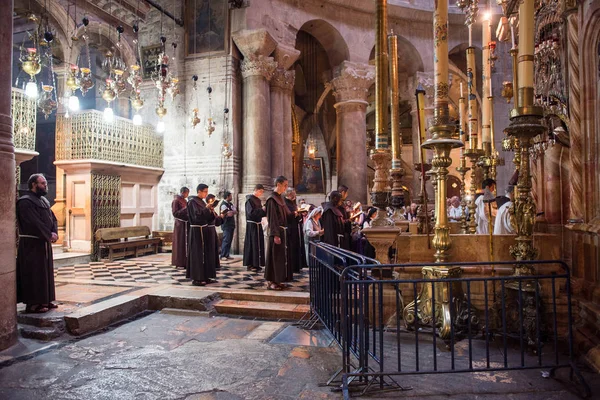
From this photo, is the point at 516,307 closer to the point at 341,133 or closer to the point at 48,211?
the point at 48,211

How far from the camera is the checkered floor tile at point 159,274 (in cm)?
748

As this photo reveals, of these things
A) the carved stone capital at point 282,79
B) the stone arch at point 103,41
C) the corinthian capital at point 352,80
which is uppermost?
the stone arch at point 103,41

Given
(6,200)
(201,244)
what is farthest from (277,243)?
(6,200)

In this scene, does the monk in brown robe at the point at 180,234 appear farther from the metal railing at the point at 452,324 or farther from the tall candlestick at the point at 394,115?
the metal railing at the point at 452,324

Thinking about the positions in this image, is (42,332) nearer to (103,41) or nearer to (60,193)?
(60,193)

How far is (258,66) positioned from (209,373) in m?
10.00

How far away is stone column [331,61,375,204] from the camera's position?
49.3ft

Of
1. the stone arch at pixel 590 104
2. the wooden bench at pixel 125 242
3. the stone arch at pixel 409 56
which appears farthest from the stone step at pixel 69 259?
the stone arch at pixel 409 56

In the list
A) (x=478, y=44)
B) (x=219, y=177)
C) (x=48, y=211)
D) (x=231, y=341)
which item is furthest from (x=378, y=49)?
(x=478, y=44)

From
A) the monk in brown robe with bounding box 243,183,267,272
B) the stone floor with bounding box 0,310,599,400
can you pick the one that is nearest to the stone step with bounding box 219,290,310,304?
the stone floor with bounding box 0,310,599,400

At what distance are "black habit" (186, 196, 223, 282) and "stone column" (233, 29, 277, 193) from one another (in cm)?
453

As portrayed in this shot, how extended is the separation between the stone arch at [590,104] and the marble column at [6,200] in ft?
19.4

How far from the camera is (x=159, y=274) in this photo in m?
8.54

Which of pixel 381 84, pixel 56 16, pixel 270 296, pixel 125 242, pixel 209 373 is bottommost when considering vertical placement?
pixel 209 373
